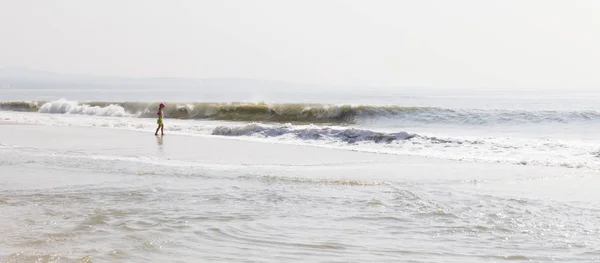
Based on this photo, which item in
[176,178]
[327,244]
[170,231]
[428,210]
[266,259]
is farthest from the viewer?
[176,178]

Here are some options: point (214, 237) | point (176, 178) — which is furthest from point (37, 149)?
point (214, 237)

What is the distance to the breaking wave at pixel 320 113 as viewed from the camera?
105 ft

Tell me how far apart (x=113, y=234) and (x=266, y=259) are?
1878 mm

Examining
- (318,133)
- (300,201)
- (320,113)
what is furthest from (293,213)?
(320,113)

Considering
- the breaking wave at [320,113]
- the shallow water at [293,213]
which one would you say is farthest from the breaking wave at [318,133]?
the breaking wave at [320,113]

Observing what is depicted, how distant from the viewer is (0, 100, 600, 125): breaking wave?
105 feet

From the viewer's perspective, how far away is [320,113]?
40531 mm

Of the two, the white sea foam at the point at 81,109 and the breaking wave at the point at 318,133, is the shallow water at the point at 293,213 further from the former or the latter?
the white sea foam at the point at 81,109

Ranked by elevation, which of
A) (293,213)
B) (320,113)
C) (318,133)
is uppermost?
(320,113)

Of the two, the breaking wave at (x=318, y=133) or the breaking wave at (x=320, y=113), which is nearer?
the breaking wave at (x=318, y=133)

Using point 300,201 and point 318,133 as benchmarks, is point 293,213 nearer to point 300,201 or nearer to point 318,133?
point 300,201

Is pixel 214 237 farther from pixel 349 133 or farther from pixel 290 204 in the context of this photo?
pixel 349 133

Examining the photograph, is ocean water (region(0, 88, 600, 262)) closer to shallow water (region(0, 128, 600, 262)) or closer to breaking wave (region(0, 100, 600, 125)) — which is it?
shallow water (region(0, 128, 600, 262))

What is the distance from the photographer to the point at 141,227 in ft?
22.0
